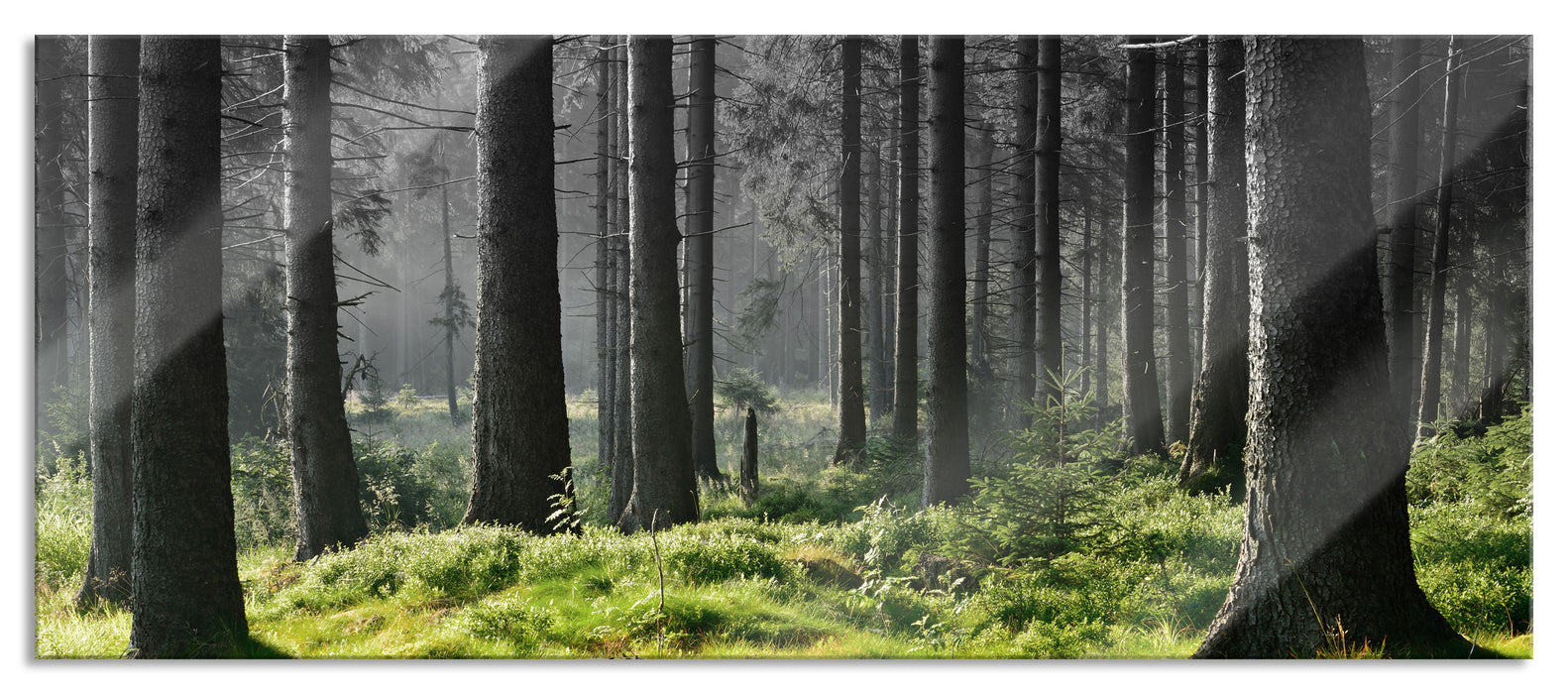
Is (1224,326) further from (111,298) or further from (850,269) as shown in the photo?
(111,298)

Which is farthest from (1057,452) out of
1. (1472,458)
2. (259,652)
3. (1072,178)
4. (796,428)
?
(796,428)

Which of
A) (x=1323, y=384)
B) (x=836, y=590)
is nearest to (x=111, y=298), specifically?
(x=836, y=590)

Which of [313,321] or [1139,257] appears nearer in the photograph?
[313,321]

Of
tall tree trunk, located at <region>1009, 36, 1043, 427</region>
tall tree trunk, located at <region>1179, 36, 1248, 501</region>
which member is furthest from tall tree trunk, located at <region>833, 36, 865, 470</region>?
tall tree trunk, located at <region>1179, 36, 1248, 501</region>

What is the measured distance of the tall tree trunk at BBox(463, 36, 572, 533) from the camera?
6.35 meters

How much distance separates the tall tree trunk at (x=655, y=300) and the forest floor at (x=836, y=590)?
1.15 metres

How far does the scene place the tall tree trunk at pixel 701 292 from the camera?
11445 mm

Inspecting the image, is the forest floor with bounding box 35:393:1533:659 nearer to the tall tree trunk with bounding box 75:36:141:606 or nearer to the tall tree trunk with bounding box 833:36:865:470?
the tall tree trunk with bounding box 75:36:141:606

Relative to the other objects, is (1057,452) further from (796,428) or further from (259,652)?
(796,428)

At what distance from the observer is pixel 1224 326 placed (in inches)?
342

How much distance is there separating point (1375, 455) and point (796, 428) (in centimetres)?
1842

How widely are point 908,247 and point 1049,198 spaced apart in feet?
8.56

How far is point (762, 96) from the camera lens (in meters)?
12.3

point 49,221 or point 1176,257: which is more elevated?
point 49,221
